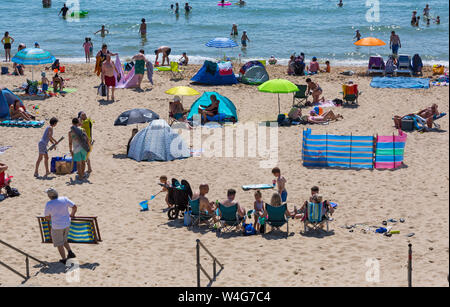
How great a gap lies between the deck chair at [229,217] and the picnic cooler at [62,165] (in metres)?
4.54

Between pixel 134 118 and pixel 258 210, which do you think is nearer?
pixel 258 210

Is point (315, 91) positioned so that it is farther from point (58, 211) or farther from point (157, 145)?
point (58, 211)

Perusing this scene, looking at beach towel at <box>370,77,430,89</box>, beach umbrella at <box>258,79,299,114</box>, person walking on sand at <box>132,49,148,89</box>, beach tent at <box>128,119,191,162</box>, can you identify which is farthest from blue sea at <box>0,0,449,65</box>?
beach tent at <box>128,119,191,162</box>

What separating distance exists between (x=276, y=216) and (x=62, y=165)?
5.48m

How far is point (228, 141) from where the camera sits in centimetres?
1664

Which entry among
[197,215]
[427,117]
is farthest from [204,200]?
[427,117]

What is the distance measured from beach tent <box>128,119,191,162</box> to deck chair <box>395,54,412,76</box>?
1163cm

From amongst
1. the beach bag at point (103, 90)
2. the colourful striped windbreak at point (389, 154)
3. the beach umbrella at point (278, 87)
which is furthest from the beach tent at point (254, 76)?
the colourful striped windbreak at point (389, 154)

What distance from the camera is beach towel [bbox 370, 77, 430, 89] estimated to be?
72.6 ft

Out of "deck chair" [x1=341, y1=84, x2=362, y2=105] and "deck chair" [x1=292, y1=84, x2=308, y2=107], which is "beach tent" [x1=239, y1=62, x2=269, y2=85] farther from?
"deck chair" [x1=341, y1=84, x2=362, y2=105]

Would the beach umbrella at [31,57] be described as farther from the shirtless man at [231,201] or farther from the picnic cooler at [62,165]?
the shirtless man at [231,201]

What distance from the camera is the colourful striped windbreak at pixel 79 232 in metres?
9.86

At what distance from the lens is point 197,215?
37.3 feet
